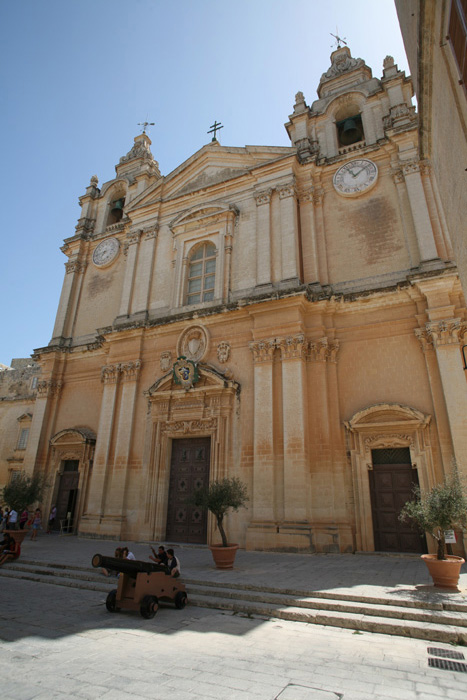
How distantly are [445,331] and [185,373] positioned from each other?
835 centimetres

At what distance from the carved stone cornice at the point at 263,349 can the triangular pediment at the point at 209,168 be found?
7.71 meters

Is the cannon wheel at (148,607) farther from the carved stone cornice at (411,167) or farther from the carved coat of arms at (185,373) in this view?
the carved stone cornice at (411,167)

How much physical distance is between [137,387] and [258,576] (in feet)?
31.5

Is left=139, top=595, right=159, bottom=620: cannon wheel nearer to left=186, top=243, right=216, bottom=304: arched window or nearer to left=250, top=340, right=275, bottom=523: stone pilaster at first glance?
left=250, top=340, right=275, bottom=523: stone pilaster

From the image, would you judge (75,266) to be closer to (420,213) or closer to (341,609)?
(420,213)

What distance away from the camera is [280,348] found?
13352mm

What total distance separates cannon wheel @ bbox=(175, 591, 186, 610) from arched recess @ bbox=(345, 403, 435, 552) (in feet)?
21.2

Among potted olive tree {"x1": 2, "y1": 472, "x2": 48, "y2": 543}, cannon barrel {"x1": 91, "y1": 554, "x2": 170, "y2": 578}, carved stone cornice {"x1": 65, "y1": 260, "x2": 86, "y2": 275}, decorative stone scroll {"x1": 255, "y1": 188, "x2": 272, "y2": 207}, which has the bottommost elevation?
cannon barrel {"x1": 91, "y1": 554, "x2": 170, "y2": 578}

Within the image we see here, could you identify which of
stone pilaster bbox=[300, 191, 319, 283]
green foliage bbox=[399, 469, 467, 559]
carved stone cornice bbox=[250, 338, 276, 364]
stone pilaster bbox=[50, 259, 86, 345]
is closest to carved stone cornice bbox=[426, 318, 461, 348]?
stone pilaster bbox=[300, 191, 319, 283]

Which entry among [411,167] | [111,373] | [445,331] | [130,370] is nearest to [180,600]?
[445,331]

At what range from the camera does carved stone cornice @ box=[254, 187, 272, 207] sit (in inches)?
636

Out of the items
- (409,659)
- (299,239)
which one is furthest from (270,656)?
(299,239)

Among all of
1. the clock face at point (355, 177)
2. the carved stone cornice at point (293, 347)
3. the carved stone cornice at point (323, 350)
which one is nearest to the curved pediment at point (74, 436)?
the carved stone cornice at point (293, 347)

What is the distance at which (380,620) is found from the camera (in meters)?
5.72
